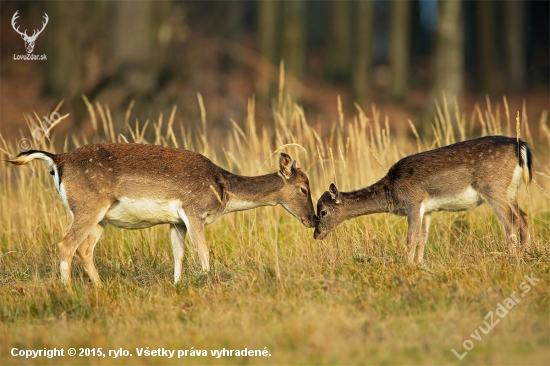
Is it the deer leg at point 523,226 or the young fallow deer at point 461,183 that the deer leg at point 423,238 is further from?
the deer leg at point 523,226

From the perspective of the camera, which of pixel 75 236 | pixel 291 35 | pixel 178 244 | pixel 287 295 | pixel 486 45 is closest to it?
pixel 287 295

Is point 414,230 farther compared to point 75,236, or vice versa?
point 414,230

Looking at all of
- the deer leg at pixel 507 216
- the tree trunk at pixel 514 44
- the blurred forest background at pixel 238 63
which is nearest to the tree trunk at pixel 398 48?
the blurred forest background at pixel 238 63

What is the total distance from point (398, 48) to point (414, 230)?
1998cm

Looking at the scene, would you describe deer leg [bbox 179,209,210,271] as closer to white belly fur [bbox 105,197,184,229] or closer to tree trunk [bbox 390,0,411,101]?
white belly fur [bbox 105,197,184,229]

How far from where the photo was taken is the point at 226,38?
26547 millimetres

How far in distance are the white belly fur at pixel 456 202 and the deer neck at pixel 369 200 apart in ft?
1.52

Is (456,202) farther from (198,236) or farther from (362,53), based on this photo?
(362,53)

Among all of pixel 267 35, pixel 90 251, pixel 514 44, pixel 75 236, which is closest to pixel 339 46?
pixel 267 35

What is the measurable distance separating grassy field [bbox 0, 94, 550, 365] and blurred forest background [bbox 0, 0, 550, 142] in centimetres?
433

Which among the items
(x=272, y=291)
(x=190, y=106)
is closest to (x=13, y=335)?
(x=272, y=291)

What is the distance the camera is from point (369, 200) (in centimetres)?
833

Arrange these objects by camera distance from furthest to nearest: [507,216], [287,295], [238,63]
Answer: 1. [238,63]
2. [507,216]
3. [287,295]

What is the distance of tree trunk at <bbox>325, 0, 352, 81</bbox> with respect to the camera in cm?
3030
